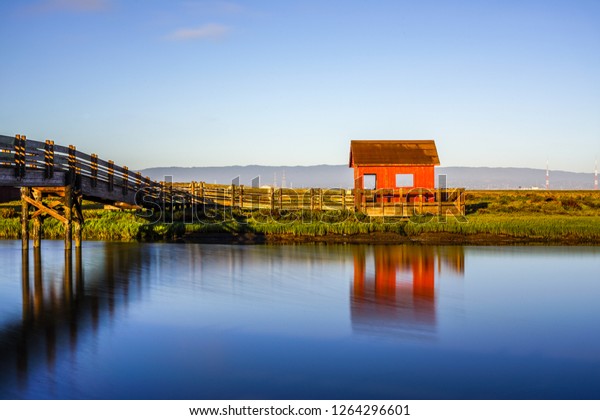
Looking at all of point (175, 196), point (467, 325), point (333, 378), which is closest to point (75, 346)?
point (333, 378)

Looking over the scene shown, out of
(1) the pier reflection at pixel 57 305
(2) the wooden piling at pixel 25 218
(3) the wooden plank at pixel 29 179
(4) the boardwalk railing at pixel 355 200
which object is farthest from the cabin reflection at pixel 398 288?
(2) the wooden piling at pixel 25 218

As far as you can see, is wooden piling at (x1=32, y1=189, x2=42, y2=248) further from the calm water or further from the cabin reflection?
the cabin reflection

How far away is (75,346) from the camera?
1166cm

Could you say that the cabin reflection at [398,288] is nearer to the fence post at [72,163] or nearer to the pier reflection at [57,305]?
the pier reflection at [57,305]

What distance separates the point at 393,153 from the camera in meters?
45.5

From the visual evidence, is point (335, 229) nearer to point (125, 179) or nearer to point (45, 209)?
point (125, 179)

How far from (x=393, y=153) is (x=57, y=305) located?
3268 cm

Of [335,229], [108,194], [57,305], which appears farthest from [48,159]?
[335,229]

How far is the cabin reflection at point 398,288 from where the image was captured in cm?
1371

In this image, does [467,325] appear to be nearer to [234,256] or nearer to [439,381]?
[439,381]

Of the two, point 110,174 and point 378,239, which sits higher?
point 110,174

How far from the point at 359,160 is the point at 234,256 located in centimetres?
1967

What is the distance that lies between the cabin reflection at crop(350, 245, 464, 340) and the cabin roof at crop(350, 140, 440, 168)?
15123mm

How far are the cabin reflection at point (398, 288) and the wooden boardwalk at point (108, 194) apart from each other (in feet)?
37.9
